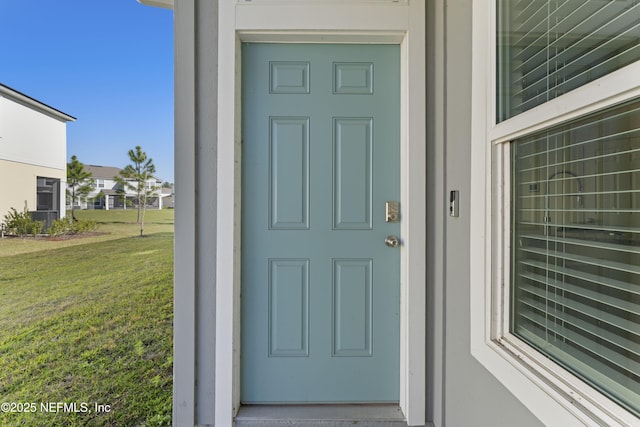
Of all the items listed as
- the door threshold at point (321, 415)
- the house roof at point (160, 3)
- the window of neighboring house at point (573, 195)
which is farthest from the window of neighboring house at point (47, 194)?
the window of neighboring house at point (573, 195)

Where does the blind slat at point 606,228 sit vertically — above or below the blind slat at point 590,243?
above

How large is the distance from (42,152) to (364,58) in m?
1.89

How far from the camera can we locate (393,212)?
5.21 ft

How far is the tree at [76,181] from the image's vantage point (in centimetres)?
179

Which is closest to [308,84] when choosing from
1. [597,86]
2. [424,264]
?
[424,264]

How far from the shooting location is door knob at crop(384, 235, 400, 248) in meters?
1.58

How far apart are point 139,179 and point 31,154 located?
558mm

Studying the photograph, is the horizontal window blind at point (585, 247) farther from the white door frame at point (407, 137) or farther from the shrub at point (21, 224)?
the shrub at point (21, 224)

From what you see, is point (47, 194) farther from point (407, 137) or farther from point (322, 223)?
point (407, 137)

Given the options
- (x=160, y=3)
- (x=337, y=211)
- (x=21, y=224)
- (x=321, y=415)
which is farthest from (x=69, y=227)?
(x=321, y=415)

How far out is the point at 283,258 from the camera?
1.60 metres

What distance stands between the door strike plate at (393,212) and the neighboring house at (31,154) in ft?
6.20

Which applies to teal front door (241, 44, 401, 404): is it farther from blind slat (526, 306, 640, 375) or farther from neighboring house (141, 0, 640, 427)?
blind slat (526, 306, 640, 375)

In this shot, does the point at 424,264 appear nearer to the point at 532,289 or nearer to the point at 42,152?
the point at 532,289
